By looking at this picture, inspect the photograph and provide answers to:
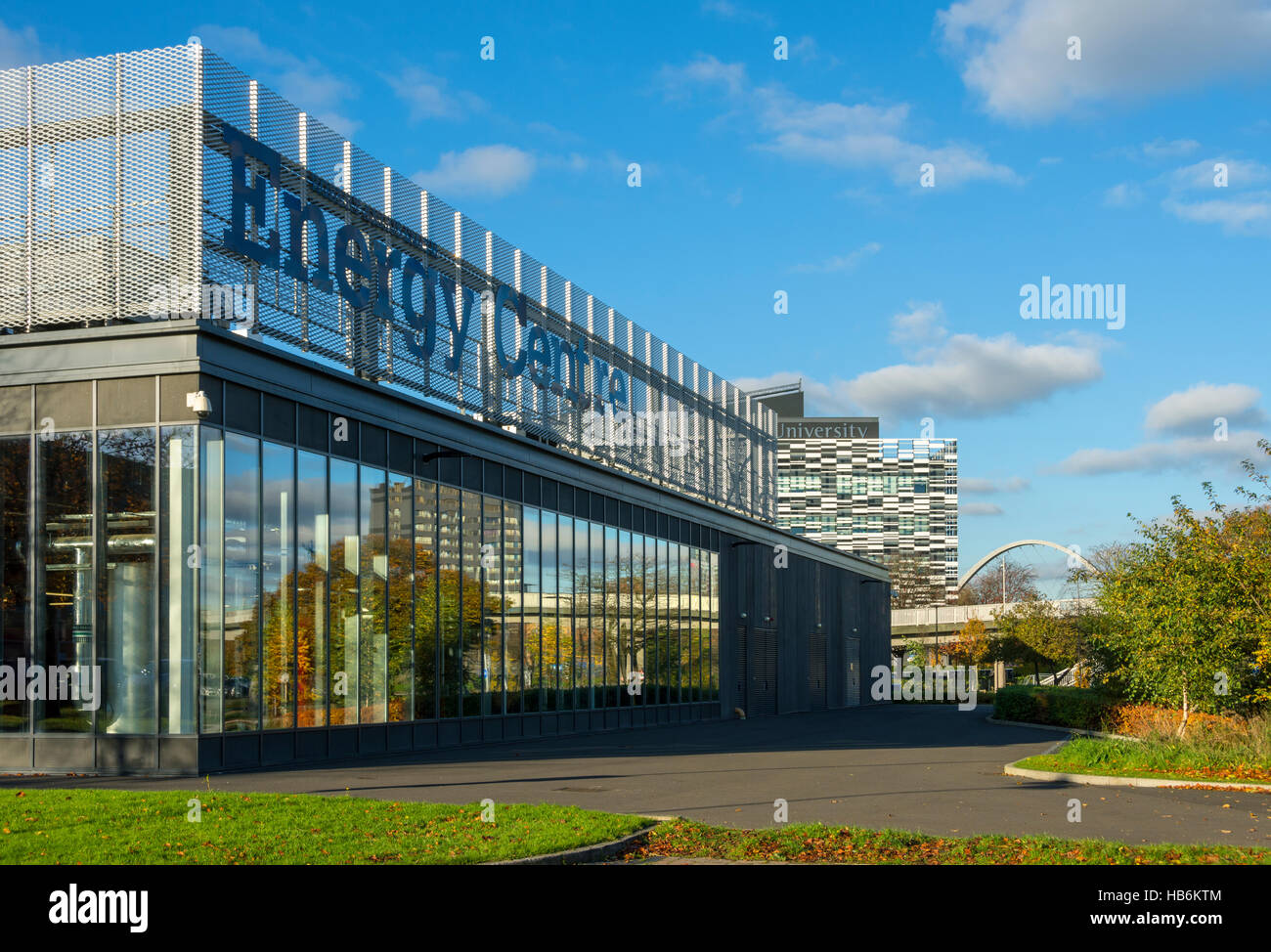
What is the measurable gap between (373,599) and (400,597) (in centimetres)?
113

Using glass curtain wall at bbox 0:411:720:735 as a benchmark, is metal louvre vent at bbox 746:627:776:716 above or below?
below

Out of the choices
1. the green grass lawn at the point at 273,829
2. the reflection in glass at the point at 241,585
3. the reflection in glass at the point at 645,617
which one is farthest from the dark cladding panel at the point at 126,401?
the reflection in glass at the point at 645,617

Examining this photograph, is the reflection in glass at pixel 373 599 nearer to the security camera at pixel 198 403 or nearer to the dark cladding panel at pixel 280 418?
the dark cladding panel at pixel 280 418

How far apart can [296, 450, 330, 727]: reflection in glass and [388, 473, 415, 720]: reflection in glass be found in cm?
249

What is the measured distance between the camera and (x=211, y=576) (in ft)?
65.6

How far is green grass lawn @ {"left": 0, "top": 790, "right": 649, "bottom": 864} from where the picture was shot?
10.5 metres

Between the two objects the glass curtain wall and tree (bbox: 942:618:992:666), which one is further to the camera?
tree (bbox: 942:618:992:666)

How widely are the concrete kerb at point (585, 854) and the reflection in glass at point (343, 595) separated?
471 inches

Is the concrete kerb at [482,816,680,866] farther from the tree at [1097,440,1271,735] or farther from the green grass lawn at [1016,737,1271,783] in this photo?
the tree at [1097,440,1271,735]

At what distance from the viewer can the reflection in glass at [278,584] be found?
69.6 feet

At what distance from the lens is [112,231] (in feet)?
67.6
